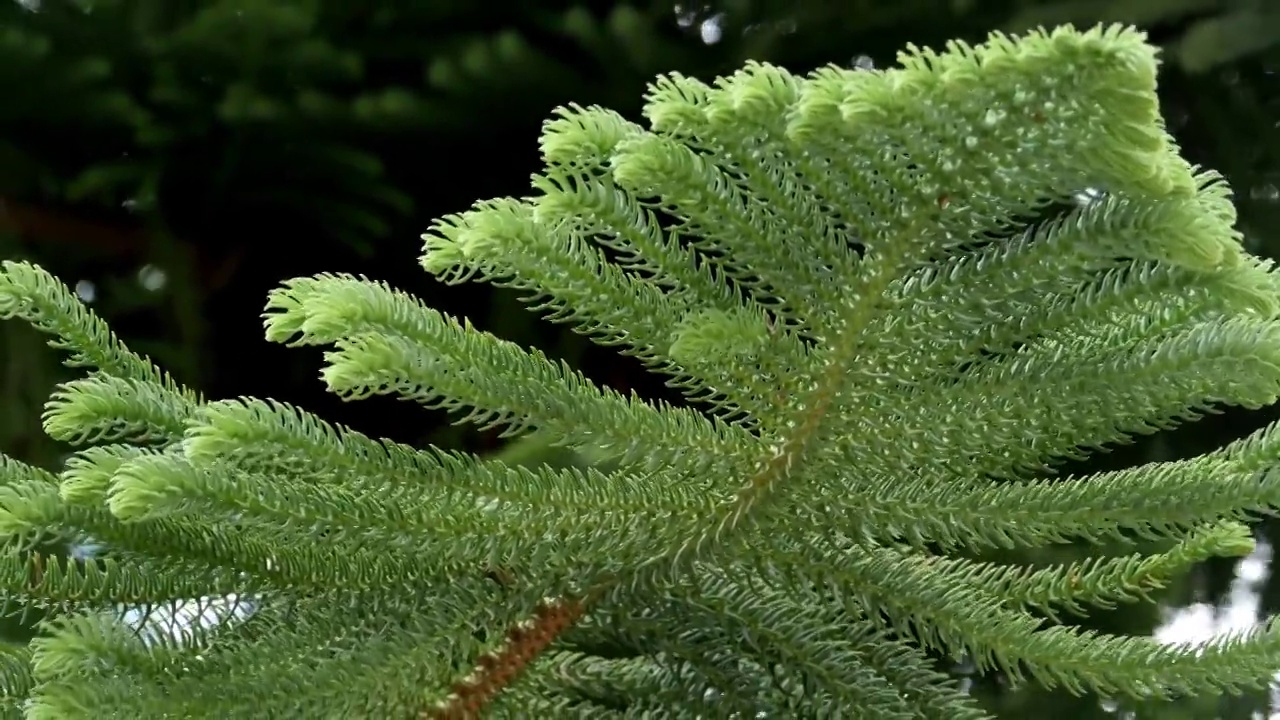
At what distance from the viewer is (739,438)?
418 mm

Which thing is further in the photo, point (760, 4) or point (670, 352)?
point (760, 4)

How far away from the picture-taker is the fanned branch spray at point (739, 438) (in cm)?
34

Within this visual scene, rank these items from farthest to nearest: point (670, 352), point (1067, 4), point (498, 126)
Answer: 1. point (498, 126)
2. point (1067, 4)
3. point (670, 352)

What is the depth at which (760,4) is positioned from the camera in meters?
0.97

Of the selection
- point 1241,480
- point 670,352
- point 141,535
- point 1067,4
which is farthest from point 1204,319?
point 1067,4

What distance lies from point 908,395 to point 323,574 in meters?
0.26

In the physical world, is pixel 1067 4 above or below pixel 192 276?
above

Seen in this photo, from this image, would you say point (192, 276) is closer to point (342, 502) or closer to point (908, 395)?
point (342, 502)

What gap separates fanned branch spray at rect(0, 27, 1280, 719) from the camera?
0.34m

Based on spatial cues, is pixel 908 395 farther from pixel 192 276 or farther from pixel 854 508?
pixel 192 276

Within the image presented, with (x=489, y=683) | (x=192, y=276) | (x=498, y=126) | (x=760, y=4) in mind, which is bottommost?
(x=489, y=683)

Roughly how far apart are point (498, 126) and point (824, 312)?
70 cm

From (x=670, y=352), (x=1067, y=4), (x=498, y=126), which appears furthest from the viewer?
(x=498, y=126)

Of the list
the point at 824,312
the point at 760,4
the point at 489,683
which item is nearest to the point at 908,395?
the point at 824,312
